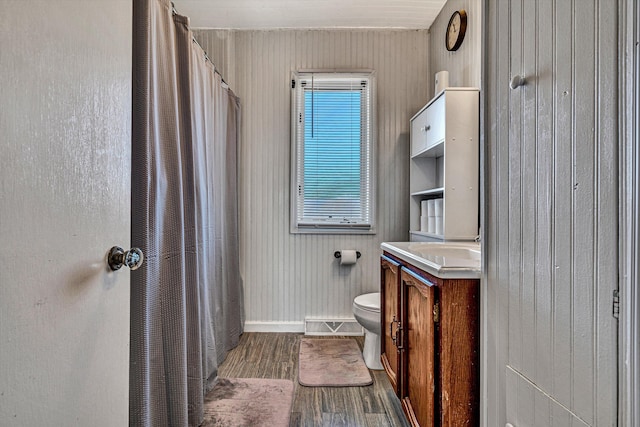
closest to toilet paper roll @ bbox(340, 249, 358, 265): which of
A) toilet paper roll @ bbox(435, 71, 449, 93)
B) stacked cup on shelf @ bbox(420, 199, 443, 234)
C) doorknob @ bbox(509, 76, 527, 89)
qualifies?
stacked cup on shelf @ bbox(420, 199, 443, 234)

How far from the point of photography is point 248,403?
5.35 feet

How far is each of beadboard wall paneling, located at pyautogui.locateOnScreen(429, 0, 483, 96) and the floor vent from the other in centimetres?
196

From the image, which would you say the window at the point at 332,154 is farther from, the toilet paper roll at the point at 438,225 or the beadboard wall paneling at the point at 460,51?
the toilet paper roll at the point at 438,225

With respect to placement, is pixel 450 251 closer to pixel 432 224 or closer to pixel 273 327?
pixel 432 224

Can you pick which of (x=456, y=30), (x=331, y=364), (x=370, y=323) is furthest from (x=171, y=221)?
(x=456, y=30)

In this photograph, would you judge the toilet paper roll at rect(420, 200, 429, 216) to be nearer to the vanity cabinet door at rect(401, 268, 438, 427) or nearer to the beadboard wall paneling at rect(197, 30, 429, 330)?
the beadboard wall paneling at rect(197, 30, 429, 330)

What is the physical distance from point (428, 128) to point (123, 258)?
1932 mm

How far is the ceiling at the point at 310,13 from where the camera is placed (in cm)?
233

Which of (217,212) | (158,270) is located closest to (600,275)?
(158,270)

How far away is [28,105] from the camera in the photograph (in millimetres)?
522

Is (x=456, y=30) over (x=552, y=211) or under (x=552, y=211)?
over

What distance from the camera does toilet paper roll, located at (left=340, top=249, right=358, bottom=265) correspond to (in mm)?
2570

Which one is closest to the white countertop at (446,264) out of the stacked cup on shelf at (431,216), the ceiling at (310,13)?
the stacked cup on shelf at (431,216)

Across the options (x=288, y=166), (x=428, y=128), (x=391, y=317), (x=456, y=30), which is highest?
(x=456, y=30)
